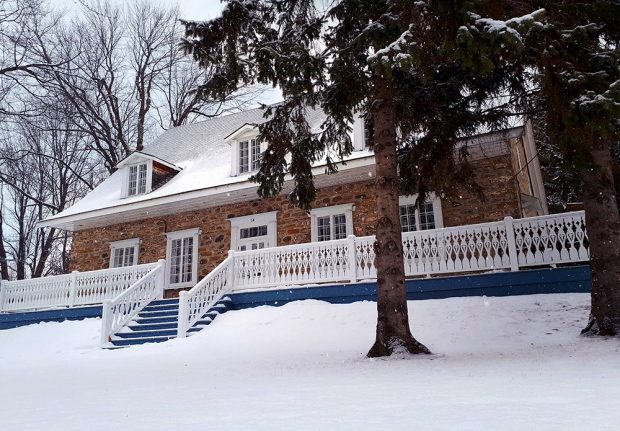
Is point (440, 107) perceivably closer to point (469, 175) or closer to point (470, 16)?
point (469, 175)

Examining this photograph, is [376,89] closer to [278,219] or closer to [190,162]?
[278,219]

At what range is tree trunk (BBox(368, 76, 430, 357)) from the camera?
6.74m

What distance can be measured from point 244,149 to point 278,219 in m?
2.69

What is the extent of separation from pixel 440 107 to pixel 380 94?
1163 millimetres

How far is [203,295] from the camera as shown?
11.3 meters

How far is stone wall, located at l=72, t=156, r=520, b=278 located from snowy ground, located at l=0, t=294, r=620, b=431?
2857 millimetres

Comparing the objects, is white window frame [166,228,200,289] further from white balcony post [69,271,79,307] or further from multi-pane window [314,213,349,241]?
multi-pane window [314,213,349,241]

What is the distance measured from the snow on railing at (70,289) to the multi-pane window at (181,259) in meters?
2.05

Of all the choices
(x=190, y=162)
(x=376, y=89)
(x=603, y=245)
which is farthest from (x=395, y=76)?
(x=190, y=162)

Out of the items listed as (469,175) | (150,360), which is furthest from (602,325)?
(150,360)

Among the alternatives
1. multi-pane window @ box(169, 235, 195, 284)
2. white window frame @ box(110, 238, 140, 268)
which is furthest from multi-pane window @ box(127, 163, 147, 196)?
multi-pane window @ box(169, 235, 195, 284)

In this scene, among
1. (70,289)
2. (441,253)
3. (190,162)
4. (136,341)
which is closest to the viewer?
(441,253)

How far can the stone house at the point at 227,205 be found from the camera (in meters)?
11.8

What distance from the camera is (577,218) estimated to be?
924 cm
